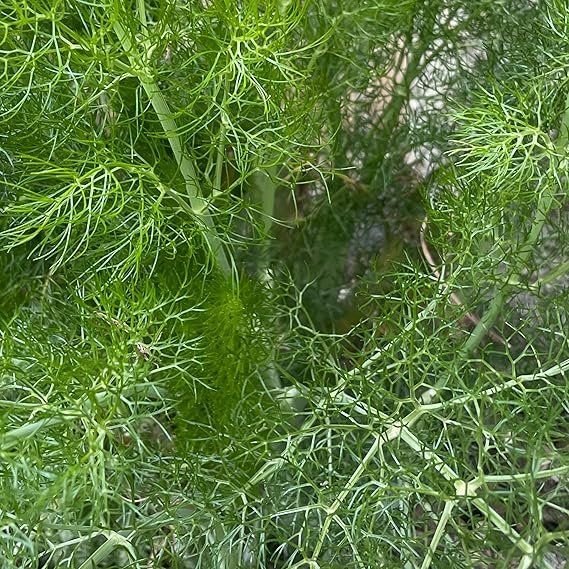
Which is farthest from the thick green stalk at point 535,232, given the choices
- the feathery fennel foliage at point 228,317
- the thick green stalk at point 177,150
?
the thick green stalk at point 177,150

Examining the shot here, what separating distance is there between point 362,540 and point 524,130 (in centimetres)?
40

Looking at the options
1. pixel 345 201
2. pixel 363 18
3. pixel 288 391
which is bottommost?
pixel 288 391

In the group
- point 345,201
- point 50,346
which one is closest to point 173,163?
point 50,346

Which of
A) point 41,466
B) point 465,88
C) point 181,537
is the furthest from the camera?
point 465,88

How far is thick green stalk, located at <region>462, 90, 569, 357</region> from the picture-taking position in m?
0.68

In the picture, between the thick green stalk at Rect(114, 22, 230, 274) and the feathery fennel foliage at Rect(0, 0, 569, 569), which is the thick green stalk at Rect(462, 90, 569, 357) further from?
the thick green stalk at Rect(114, 22, 230, 274)

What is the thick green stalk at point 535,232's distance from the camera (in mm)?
680

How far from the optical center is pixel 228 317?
27.2 inches

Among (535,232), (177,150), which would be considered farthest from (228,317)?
(535,232)

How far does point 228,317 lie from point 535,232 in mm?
303

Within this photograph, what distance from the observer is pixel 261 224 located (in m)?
0.77

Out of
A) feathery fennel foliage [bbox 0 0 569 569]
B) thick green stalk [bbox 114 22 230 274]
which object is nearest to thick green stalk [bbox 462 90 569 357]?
feathery fennel foliage [bbox 0 0 569 569]

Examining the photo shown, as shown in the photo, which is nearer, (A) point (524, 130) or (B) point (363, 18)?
(A) point (524, 130)

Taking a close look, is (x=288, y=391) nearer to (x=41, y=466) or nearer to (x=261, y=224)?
(x=261, y=224)
